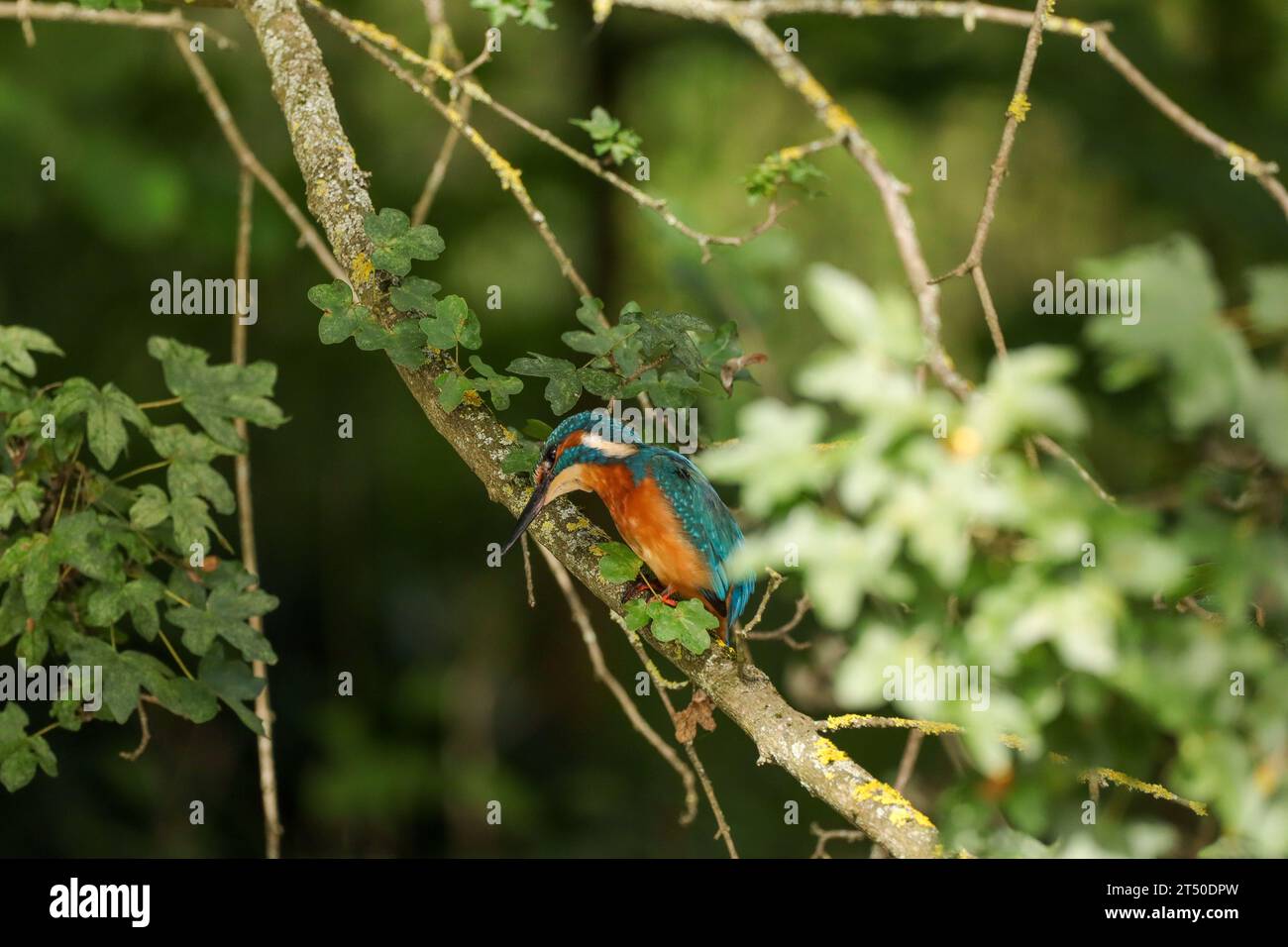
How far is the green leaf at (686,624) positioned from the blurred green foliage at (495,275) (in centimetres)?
180

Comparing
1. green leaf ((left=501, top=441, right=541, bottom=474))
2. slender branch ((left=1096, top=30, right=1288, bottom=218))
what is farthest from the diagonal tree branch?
slender branch ((left=1096, top=30, right=1288, bottom=218))

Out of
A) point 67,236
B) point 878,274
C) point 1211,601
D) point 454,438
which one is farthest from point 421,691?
point 1211,601

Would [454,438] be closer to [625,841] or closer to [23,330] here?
[23,330]

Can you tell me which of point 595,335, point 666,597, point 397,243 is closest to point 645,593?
point 666,597

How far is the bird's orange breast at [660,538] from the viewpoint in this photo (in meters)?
1.93

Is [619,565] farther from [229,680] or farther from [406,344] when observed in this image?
[229,680]

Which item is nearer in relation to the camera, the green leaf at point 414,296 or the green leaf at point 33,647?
the green leaf at point 414,296

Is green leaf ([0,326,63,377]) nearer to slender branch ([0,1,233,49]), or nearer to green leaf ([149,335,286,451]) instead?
green leaf ([149,335,286,451])

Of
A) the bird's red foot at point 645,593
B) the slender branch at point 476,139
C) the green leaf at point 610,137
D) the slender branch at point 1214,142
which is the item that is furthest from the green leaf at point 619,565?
the slender branch at point 1214,142

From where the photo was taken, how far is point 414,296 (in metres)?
1.87

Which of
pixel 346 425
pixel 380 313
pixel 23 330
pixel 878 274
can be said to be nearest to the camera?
pixel 380 313

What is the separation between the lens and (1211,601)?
4.92 feet

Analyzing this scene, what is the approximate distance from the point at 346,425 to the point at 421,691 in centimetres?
232

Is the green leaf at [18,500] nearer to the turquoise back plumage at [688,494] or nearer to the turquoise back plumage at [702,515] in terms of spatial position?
the turquoise back plumage at [688,494]
